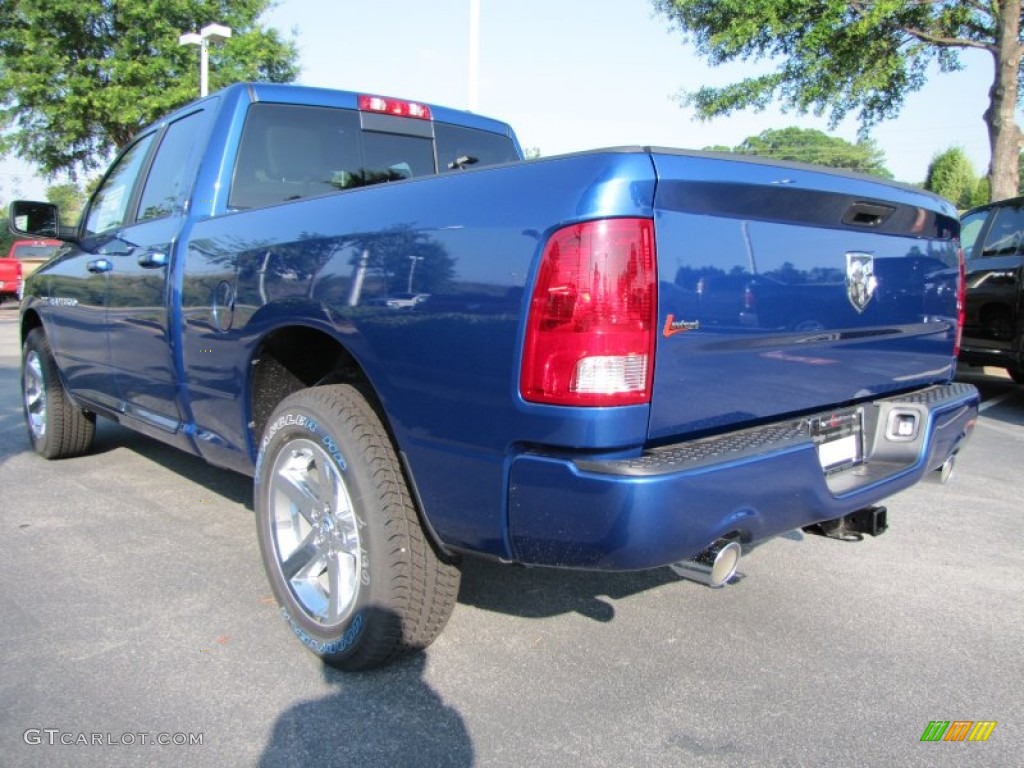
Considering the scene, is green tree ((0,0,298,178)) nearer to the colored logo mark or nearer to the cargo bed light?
the cargo bed light

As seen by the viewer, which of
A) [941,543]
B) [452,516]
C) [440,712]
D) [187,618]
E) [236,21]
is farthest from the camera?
[236,21]

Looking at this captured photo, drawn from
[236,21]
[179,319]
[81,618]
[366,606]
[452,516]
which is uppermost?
[236,21]

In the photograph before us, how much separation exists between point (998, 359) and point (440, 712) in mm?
6914

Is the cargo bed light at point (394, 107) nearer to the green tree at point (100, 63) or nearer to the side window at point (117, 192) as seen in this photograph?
the side window at point (117, 192)

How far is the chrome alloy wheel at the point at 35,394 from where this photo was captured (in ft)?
16.5

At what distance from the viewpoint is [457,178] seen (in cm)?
219

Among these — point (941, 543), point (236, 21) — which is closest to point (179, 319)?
point (941, 543)

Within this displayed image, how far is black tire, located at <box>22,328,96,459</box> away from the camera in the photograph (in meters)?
4.89

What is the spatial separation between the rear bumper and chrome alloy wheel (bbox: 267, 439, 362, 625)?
2.25ft

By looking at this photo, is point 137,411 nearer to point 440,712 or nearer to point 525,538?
point 440,712

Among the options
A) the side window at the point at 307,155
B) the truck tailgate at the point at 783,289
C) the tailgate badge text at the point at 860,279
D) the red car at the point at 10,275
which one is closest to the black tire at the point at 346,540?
the truck tailgate at the point at 783,289

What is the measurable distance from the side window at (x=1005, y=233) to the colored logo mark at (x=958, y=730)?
6363 mm
